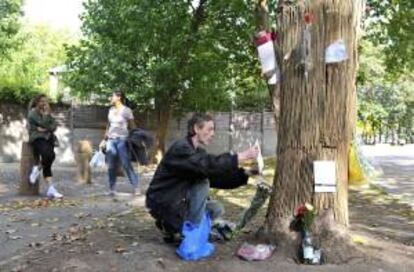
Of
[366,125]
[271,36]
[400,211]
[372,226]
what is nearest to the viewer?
[271,36]

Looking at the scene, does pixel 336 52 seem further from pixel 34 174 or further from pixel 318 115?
pixel 34 174

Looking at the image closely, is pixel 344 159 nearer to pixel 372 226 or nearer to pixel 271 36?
pixel 271 36

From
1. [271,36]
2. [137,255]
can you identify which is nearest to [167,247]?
[137,255]

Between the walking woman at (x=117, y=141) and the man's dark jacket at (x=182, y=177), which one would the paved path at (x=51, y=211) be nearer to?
the walking woman at (x=117, y=141)

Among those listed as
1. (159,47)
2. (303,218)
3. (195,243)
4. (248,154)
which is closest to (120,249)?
(195,243)

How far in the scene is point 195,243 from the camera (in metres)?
6.23

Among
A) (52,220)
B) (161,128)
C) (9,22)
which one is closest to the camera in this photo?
(52,220)

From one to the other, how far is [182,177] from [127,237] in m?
1.22

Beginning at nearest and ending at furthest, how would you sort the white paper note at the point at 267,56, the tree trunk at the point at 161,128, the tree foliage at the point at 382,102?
the white paper note at the point at 267,56 → the tree trunk at the point at 161,128 → the tree foliage at the point at 382,102

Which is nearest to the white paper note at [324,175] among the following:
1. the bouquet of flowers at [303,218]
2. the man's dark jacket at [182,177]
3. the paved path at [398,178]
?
the bouquet of flowers at [303,218]

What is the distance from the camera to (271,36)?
681 cm

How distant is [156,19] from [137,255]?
1366 centimetres

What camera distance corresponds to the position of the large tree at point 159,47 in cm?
1958

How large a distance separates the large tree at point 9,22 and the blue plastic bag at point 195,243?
28888 millimetres
